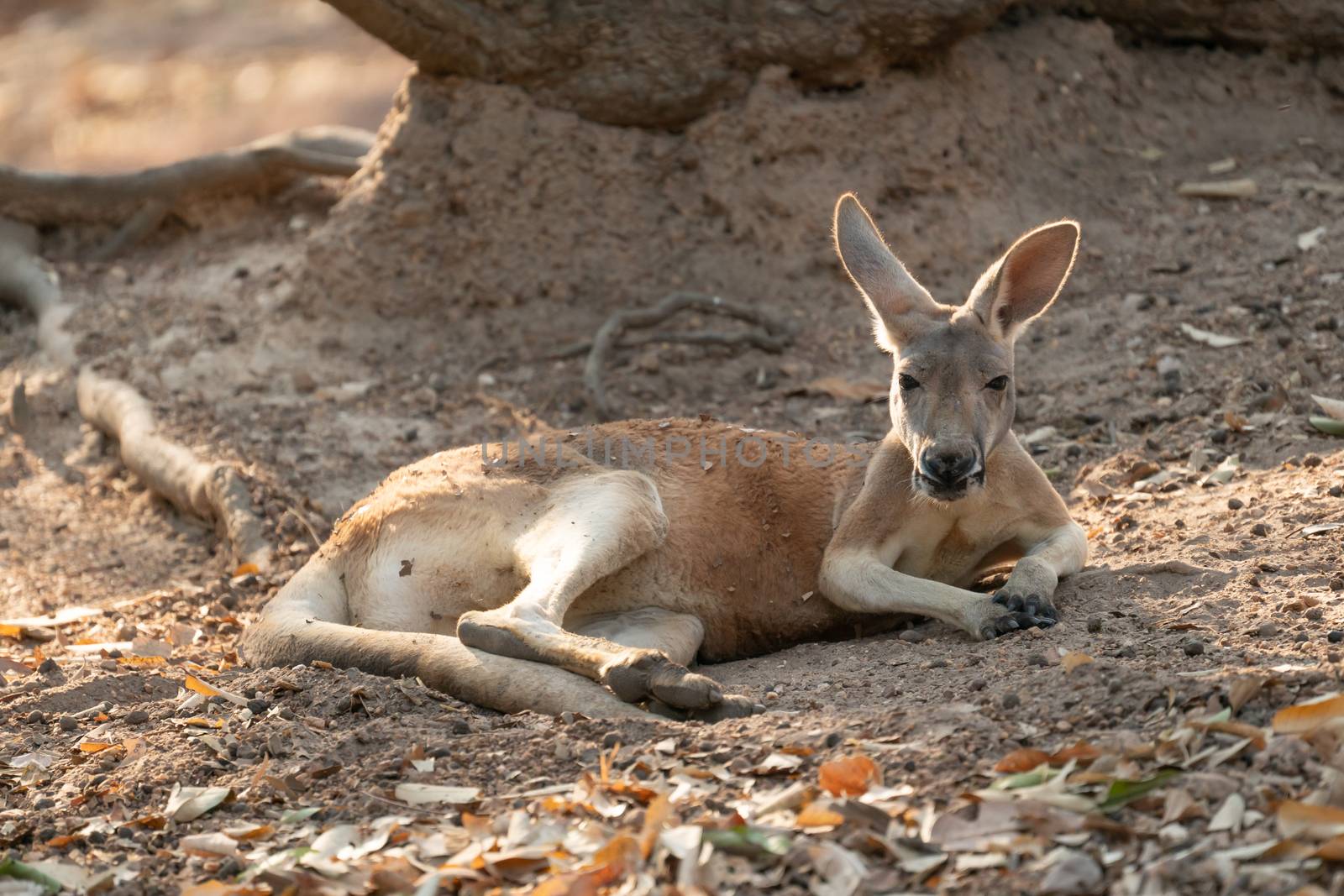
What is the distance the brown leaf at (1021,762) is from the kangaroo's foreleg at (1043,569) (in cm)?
133

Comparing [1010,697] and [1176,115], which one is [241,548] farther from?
[1176,115]

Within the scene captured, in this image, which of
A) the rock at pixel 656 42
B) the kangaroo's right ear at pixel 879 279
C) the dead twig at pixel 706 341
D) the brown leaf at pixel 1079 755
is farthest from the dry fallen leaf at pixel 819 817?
the rock at pixel 656 42

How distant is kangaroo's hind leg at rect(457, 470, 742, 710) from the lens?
3975mm

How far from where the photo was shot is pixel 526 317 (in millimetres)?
7941

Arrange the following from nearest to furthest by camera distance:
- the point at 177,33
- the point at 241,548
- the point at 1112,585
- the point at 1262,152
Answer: the point at 1112,585
the point at 241,548
the point at 1262,152
the point at 177,33

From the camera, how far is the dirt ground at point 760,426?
3094mm

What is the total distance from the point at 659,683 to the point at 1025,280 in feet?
7.09

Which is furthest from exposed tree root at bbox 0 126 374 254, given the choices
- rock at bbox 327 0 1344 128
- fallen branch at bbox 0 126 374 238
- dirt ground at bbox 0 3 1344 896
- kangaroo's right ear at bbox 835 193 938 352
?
kangaroo's right ear at bbox 835 193 938 352

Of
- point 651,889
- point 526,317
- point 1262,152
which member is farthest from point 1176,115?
point 651,889

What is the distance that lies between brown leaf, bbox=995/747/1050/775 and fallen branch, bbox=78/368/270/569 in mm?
3853

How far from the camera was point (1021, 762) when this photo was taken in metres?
3.21

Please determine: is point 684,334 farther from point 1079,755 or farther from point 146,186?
point 1079,755

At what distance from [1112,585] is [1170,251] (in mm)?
3461

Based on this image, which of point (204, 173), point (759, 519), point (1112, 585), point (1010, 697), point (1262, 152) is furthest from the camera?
point (204, 173)
